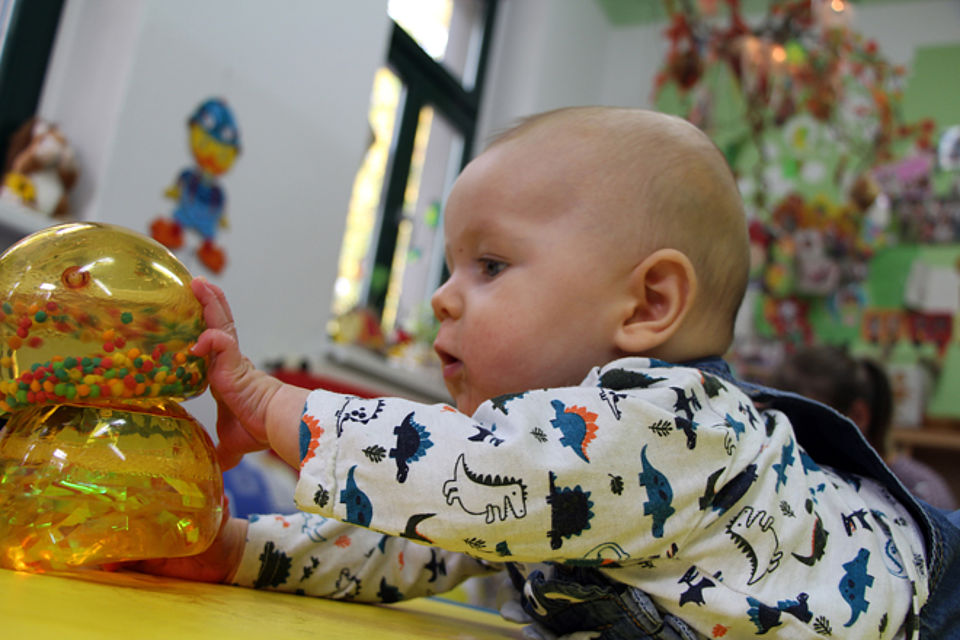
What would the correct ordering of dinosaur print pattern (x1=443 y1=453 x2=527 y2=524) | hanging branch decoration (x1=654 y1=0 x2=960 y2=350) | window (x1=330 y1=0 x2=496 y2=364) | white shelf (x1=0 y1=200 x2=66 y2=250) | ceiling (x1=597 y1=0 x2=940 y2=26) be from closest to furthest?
dinosaur print pattern (x1=443 y1=453 x2=527 y2=524) → white shelf (x1=0 y1=200 x2=66 y2=250) → hanging branch decoration (x1=654 y1=0 x2=960 y2=350) → window (x1=330 y1=0 x2=496 y2=364) → ceiling (x1=597 y1=0 x2=940 y2=26)

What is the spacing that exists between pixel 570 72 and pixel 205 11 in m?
2.52

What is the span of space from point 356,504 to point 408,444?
0.17ft

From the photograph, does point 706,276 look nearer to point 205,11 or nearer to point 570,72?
point 205,11

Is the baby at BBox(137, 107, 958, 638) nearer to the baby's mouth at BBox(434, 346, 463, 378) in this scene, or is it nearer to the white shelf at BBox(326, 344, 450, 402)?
the baby's mouth at BBox(434, 346, 463, 378)

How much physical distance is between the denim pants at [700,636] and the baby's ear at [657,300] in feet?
0.15

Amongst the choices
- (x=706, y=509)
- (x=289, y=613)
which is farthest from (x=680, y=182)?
(x=289, y=613)

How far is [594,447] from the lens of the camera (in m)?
0.56

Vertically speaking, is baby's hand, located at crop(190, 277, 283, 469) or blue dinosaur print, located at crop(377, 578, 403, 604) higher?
baby's hand, located at crop(190, 277, 283, 469)

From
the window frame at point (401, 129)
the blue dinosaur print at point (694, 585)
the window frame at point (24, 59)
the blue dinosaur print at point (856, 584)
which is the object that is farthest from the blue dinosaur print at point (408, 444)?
the window frame at point (401, 129)

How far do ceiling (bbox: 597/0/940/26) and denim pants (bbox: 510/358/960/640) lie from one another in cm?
398

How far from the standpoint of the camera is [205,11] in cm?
212

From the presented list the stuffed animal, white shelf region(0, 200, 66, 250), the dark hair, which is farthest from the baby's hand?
the dark hair

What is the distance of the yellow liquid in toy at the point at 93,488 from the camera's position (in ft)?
1.79

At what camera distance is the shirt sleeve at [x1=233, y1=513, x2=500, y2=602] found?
2.51ft
